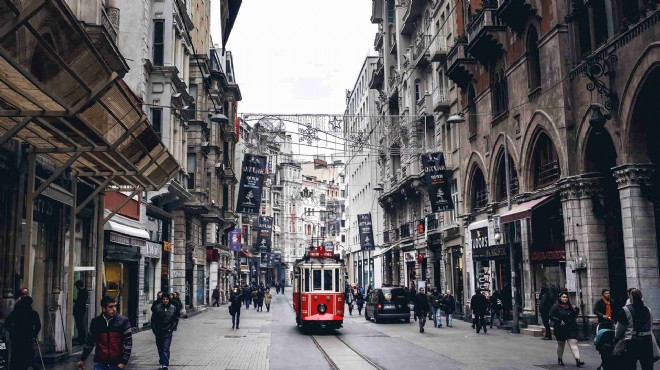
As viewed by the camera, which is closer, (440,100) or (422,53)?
(440,100)

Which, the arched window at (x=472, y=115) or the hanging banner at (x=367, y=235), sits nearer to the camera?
the arched window at (x=472, y=115)

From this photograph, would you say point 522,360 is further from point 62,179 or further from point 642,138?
point 62,179

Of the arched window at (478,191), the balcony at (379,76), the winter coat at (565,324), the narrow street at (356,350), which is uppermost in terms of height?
the balcony at (379,76)

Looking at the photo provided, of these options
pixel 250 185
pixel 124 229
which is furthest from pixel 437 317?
pixel 124 229

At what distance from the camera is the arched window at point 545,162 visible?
24.4 metres

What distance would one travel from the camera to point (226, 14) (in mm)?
13133

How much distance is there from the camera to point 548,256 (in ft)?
80.3

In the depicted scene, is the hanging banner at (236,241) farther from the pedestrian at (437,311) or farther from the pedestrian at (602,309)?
the pedestrian at (602,309)

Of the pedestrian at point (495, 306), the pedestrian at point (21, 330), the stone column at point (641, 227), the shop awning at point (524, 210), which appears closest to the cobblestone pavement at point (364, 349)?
the pedestrian at point (495, 306)

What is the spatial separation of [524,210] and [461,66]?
11.0 metres

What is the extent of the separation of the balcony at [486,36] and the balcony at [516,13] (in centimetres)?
127

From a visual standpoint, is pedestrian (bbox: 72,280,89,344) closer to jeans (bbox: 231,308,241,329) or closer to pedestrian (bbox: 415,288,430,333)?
jeans (bbox: 231,308,241,329)

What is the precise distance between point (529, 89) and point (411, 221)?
22.4m

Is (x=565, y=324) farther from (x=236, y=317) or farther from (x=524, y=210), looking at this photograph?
(x=236, y=317)
